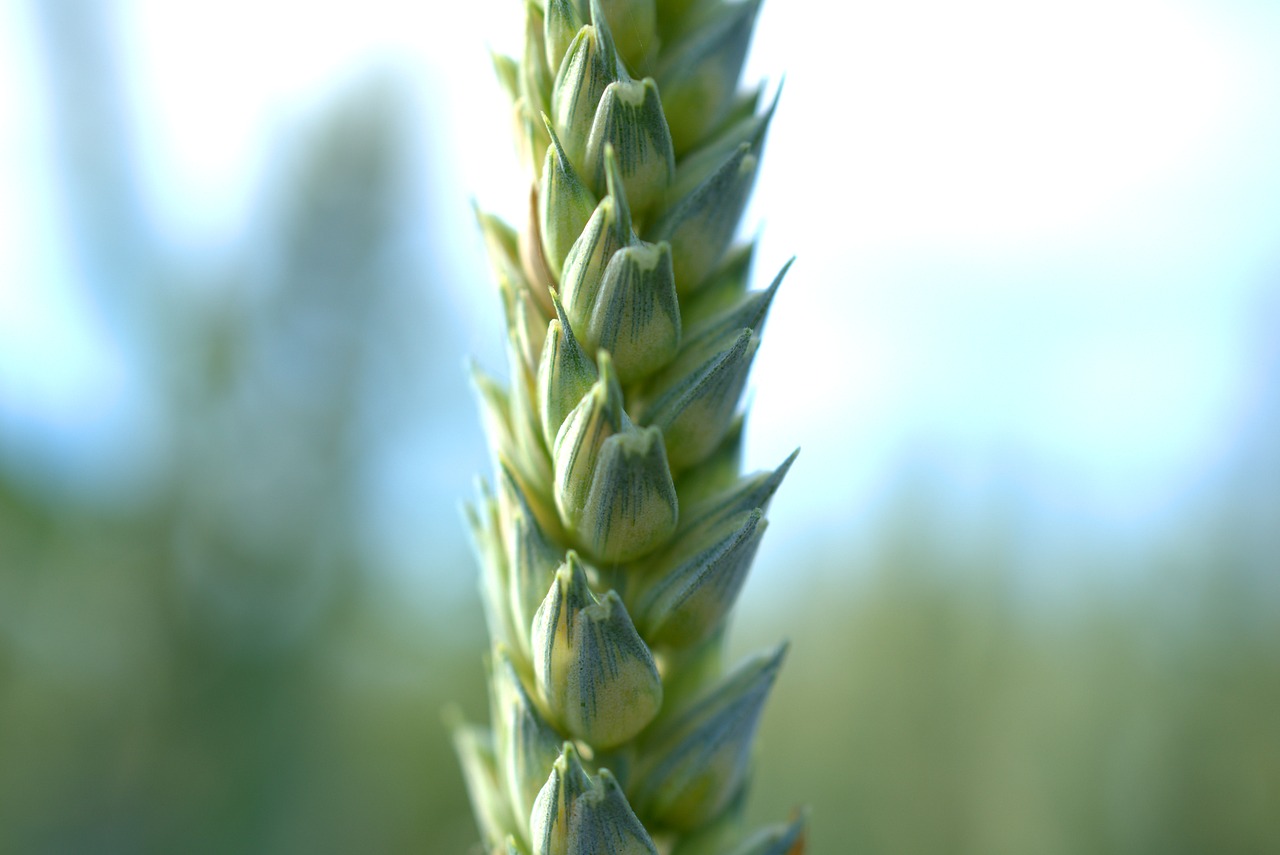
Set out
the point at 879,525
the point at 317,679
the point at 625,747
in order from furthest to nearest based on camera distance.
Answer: the point at 879,525, the point at 317,679, the point at 625,747

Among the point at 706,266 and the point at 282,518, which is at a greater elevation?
the point at 706,266

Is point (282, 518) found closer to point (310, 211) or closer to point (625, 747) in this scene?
point (310, 211)

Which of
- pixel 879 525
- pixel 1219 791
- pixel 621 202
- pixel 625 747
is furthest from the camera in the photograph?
pixel 879 525

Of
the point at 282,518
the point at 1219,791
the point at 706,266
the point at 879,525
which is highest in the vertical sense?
the point at 706,266

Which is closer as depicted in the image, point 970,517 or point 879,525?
point 970,517

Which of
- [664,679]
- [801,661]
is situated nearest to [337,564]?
[801,661]

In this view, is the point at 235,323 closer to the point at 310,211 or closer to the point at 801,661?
the point at 310,211

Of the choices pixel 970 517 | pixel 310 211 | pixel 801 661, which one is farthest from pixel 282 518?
pixel 970 517
